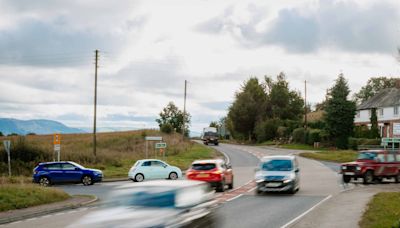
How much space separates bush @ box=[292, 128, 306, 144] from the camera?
7955 cm

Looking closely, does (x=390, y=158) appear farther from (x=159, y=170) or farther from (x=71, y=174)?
(x=71, y=174)

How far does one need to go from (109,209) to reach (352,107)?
215 feet

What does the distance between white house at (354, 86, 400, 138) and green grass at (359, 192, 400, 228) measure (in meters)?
55.8

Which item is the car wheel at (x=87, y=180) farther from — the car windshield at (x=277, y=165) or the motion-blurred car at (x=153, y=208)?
the motion-blurred car at (x=153, y=208)

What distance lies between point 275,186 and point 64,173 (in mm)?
15284

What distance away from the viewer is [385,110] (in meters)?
76.7

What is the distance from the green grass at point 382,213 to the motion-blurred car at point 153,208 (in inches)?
179

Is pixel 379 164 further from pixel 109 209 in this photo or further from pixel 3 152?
pixel 3 152

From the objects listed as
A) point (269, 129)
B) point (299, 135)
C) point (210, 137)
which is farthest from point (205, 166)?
point (269, 129)

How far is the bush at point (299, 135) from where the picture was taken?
79550 mm

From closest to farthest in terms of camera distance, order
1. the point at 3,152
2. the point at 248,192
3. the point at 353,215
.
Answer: the point at 353,215 < the point at 248,192 < the point at 3,152

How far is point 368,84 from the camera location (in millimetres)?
125250

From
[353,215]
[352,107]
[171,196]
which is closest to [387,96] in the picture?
[352,107]

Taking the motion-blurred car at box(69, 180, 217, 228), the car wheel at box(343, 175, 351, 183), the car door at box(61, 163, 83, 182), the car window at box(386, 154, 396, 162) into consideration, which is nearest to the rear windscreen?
the car wheel at box(343, 175, 351, 183)
